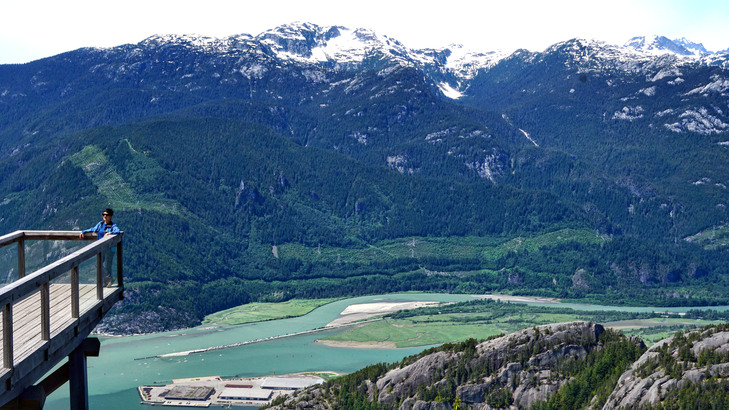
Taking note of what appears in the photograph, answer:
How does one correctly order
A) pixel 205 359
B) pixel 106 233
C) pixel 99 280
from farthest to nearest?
1. pixel 205 359
2. pixel 106 233
3. pixel 99 280

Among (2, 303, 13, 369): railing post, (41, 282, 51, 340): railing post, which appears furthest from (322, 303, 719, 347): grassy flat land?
(2, 303, 13, 369): railing post

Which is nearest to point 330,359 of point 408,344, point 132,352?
point 408,344

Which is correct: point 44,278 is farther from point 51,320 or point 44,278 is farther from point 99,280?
point 99,280

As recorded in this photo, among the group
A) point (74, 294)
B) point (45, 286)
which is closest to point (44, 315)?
point (45, 286)

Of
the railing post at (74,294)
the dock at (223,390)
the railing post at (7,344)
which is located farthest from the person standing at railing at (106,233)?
the dock at (223,390)

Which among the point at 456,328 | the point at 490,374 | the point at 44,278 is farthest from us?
the point at 456,328

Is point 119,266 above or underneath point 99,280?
above

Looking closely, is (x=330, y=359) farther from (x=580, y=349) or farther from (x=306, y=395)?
(x=580, y=349)
